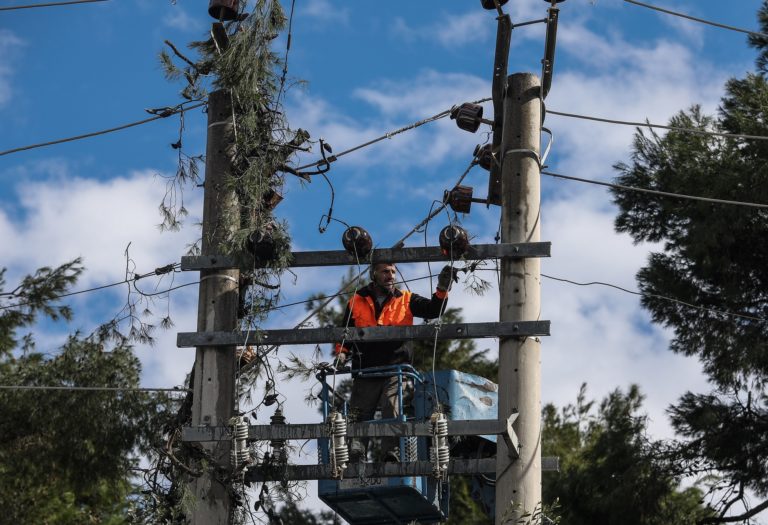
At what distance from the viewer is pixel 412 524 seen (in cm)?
1023

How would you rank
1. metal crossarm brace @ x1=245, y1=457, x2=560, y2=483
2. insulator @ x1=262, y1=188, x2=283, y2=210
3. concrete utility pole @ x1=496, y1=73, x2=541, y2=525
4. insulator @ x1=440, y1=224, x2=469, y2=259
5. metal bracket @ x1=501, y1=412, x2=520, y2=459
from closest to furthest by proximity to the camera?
metal bracket @ x1=501, y1=412, x2=520, y2=459 < concrete utility pole @ x1=496, y1=73, x2=541, y2=525 < metal crossarm brace @ x1=245, y1=457, x2=560, y2=483 < insulator @ x1=440, y1=224, x2=469, y2=259 < insulator @ x1=262, y1=188, x2=283, y2=210

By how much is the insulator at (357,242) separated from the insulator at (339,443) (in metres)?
1.20

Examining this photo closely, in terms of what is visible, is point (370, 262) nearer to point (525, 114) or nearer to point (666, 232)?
point (525, 114)

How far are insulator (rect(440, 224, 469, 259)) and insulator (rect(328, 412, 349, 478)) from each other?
4.57ft

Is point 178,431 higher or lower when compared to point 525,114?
lower

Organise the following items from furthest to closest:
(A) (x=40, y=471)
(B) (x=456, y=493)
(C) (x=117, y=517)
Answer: (C) (x=117, y=517) < (B) (x=456, y=493) < (A) (x=40, y=471)

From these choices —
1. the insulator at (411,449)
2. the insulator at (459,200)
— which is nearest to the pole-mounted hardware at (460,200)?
the insulator at (459,200)

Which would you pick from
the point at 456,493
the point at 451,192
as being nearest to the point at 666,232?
the point at 456,493

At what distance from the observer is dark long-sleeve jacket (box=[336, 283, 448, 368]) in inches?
433

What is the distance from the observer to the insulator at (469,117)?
11422 millimetres

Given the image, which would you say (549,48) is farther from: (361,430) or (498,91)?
(361,430)

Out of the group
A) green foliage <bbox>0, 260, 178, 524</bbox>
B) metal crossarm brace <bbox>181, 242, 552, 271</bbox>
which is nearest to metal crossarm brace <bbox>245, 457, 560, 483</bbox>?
metal crossarm brace <bbox>181, 242, 552, 271</bbox>

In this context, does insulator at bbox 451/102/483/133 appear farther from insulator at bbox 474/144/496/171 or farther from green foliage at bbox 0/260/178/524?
green foliage at bbox 0/260/178/524

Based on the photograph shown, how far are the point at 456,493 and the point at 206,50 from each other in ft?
51.3
